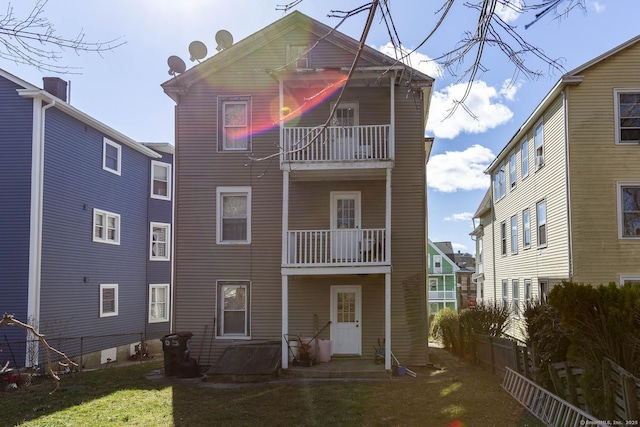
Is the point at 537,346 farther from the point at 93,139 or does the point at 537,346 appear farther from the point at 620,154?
the point at 93,139

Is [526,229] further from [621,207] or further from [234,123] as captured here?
[234,123]

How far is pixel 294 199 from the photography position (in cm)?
1450

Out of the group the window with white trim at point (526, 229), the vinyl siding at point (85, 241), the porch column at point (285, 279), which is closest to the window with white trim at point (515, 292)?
the window with white trim at point (526, 229)

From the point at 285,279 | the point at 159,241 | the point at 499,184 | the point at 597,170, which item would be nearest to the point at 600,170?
the point at 597,170

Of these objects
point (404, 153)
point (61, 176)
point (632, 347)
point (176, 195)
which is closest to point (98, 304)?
point (61, 176)

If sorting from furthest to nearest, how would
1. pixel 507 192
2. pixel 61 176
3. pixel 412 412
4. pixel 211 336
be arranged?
1. pixel 507 192
2. pixel 61 176
3. pixel 211 336
4. pixel 412 412

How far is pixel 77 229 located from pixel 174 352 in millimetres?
6697

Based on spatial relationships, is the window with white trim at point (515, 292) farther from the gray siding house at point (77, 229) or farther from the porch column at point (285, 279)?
the gray siding house at point (77, 229)

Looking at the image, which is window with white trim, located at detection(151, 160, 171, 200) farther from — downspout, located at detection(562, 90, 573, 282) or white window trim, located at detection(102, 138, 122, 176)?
downspout, located at detection(562, 90, 573, 282)

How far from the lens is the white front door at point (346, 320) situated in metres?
13.9

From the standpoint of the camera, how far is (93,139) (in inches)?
716

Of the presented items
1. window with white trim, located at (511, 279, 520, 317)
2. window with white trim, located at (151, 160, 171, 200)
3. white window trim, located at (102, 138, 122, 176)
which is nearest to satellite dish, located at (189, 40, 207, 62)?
white window trim, located at (102, 138, 122, 176)

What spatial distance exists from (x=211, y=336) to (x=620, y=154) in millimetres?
12986

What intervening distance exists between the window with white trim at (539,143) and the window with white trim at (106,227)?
15.9m
